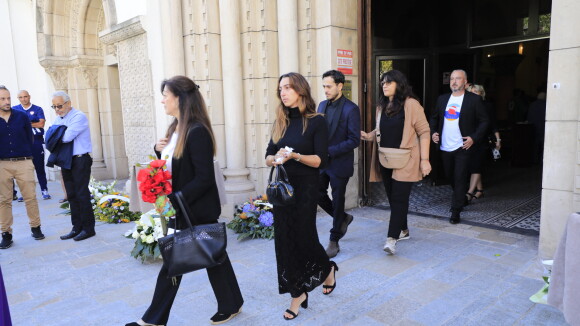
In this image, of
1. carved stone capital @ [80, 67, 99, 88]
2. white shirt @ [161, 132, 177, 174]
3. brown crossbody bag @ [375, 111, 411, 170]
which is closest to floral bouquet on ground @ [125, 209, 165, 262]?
white shirt @ [161, 132, 177, 174]

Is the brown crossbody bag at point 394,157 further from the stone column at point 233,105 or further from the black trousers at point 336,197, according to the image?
the stone column at point 233,105

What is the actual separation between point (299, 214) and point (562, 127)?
2.48 meters

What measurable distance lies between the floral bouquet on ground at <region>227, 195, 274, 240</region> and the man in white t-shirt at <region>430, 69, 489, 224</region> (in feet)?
7.50

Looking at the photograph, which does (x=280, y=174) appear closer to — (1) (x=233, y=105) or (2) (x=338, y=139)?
(2) (x=338, y=139)

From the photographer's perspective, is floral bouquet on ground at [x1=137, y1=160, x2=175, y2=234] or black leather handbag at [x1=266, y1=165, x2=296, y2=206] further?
black leather handbag at [x1=266, y1=165, x2=296, y2=206]

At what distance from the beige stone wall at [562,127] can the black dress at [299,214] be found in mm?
2176

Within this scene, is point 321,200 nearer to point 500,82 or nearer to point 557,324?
point 557,324

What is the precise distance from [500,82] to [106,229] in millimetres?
11969

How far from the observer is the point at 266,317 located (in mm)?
3045

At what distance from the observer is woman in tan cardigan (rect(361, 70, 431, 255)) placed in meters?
4.02

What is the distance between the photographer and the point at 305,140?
113 inches

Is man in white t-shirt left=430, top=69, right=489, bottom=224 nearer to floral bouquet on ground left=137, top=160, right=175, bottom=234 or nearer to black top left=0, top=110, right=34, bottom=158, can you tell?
floral bouquet on ground left=137, top=160, right=175, bottom=234

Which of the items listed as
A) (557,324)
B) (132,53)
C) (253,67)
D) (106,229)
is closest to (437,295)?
(557,324)

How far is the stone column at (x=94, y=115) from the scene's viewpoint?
376 inches
